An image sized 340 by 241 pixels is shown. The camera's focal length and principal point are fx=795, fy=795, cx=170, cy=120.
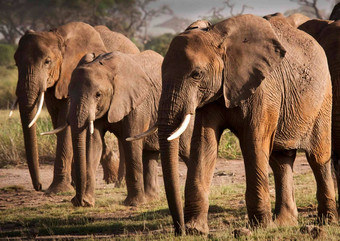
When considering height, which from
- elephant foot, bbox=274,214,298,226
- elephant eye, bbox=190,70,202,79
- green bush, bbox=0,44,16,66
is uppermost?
green bush, bbox=0,44,16,66

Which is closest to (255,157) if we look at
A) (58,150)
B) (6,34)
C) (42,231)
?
(42,231)

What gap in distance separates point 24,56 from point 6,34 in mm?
35907

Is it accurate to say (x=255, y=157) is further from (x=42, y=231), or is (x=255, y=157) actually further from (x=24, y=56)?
(x=24, y=56)

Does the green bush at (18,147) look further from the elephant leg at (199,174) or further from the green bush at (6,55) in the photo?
the green bush at (6,55)

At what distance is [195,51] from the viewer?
5.80 metres

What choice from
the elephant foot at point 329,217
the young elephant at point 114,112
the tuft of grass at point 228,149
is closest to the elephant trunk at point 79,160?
the young elephant at point 114,112

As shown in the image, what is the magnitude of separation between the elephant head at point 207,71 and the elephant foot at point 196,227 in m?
0.13

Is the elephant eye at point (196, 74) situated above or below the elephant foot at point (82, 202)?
above

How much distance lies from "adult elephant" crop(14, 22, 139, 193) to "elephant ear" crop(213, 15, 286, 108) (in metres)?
3.39

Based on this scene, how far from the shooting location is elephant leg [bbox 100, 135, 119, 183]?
10250mm

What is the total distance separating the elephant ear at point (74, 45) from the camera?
32.0 ft

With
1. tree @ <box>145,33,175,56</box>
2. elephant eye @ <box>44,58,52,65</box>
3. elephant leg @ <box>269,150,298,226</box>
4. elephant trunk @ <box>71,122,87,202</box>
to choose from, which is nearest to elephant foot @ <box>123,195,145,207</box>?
elephant trunk @ <box>71,122,87,202</box>

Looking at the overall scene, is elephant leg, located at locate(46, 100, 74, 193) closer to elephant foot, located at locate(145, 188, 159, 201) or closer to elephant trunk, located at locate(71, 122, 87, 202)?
elephant foot, located at locate(145, 188, 159, 201)

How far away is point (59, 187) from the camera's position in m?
9.39
